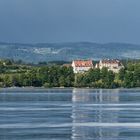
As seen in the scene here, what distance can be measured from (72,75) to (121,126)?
123007 mm

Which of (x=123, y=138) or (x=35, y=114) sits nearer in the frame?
(x=123, y=138)

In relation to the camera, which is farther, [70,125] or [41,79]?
[41,79]

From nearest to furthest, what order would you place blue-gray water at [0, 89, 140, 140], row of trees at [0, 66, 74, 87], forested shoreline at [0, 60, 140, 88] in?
blue-gray water at [0, 89, 140, 140] → forested shoreline at [0, 60, 140, 88] → row of trees at [0, 66, 74, 87]

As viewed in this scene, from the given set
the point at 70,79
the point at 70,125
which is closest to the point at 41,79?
the point at 70,79

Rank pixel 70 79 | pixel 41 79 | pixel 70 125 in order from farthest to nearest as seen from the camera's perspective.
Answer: pixel 70 79, pixel 41 79, pixel 70 125

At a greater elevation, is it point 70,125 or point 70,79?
point 70,79

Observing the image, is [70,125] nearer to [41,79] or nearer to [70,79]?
[41,79]

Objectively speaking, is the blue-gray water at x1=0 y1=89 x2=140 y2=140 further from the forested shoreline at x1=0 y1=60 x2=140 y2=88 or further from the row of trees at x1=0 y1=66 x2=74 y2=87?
the row of trees at x1=0 y1=66 x2=74 y2=87

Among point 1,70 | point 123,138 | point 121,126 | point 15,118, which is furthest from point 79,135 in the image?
point 1,70

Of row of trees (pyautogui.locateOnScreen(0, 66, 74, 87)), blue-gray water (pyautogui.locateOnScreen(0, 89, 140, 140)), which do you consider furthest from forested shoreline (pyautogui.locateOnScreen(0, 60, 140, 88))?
blue-gray water (pyautogui.locateOnScreen(0, 89, 140, 140))

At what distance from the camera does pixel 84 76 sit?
545 ft

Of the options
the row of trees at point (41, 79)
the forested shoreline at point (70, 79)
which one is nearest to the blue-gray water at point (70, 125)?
the forested shoreline at point (70, 79)

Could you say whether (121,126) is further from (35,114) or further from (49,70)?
(49,70)

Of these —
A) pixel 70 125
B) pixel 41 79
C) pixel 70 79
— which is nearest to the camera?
pixel 70 125
